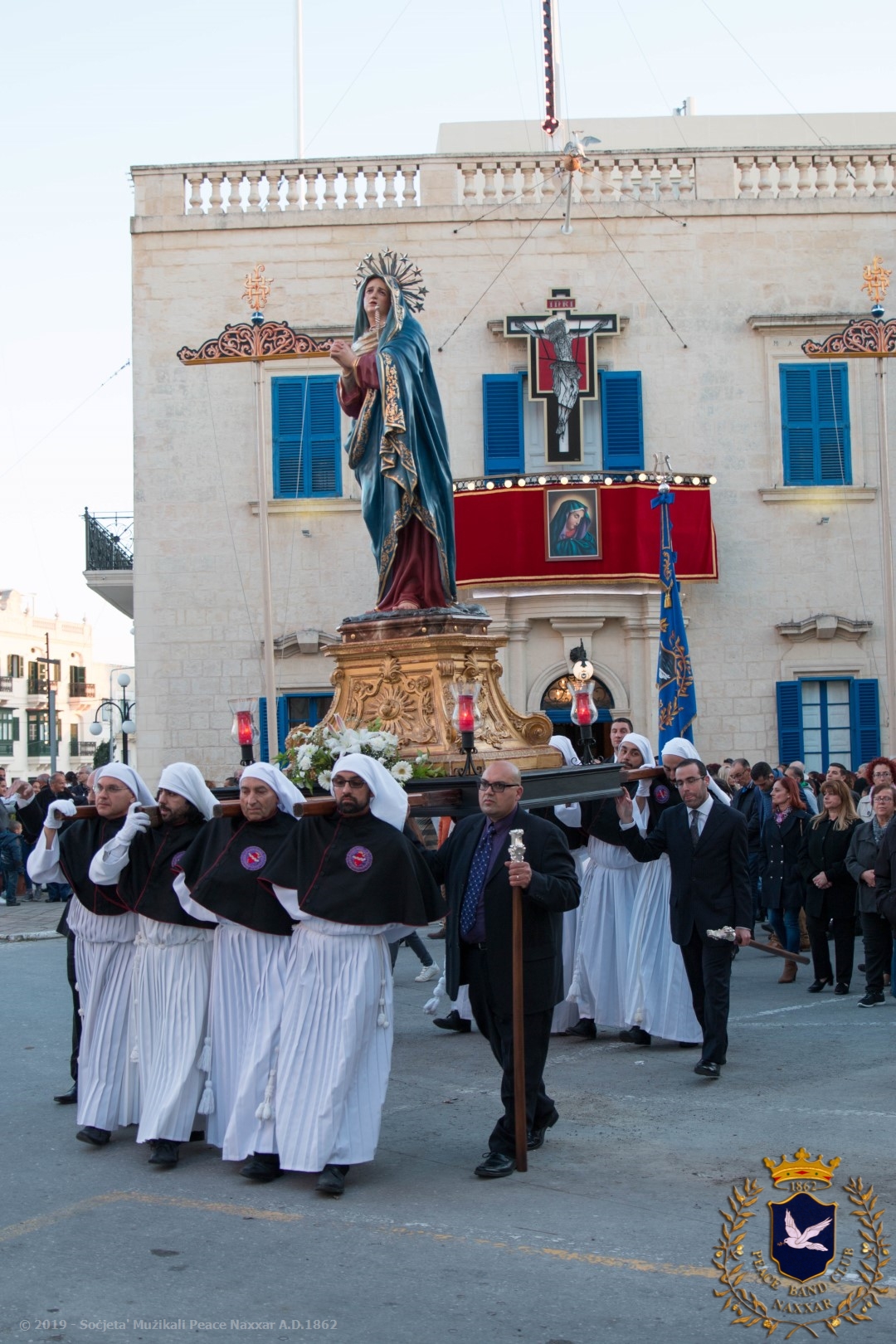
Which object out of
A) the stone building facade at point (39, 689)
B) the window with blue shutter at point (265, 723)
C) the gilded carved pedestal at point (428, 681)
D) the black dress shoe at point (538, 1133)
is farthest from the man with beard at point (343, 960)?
the stone building facade at point (39, 689)

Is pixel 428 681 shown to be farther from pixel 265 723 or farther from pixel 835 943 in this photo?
pixel 265 723

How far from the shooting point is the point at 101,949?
24.6 feet

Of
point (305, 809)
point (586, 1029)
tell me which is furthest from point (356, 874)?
point (586, 1029)

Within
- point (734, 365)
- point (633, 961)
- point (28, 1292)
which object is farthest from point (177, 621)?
point (28, 1292)

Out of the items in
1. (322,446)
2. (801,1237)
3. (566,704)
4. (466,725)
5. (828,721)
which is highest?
(322,446)

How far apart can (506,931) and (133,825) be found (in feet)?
6.11

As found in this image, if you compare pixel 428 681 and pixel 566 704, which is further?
pixel 566 704

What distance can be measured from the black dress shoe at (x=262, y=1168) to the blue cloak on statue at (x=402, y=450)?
4215 millimetres

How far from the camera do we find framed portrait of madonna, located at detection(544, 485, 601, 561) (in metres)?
19.7

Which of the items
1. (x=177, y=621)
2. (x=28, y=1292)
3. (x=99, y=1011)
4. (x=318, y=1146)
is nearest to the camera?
(x=28, y=1292)

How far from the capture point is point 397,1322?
4723 mm

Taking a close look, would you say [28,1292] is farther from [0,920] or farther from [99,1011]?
[0,920]

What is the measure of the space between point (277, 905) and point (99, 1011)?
50.0 inches

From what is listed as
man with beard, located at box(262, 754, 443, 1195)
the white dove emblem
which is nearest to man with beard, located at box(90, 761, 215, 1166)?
man with beard, located at box(262, 754, 443, 1195)
